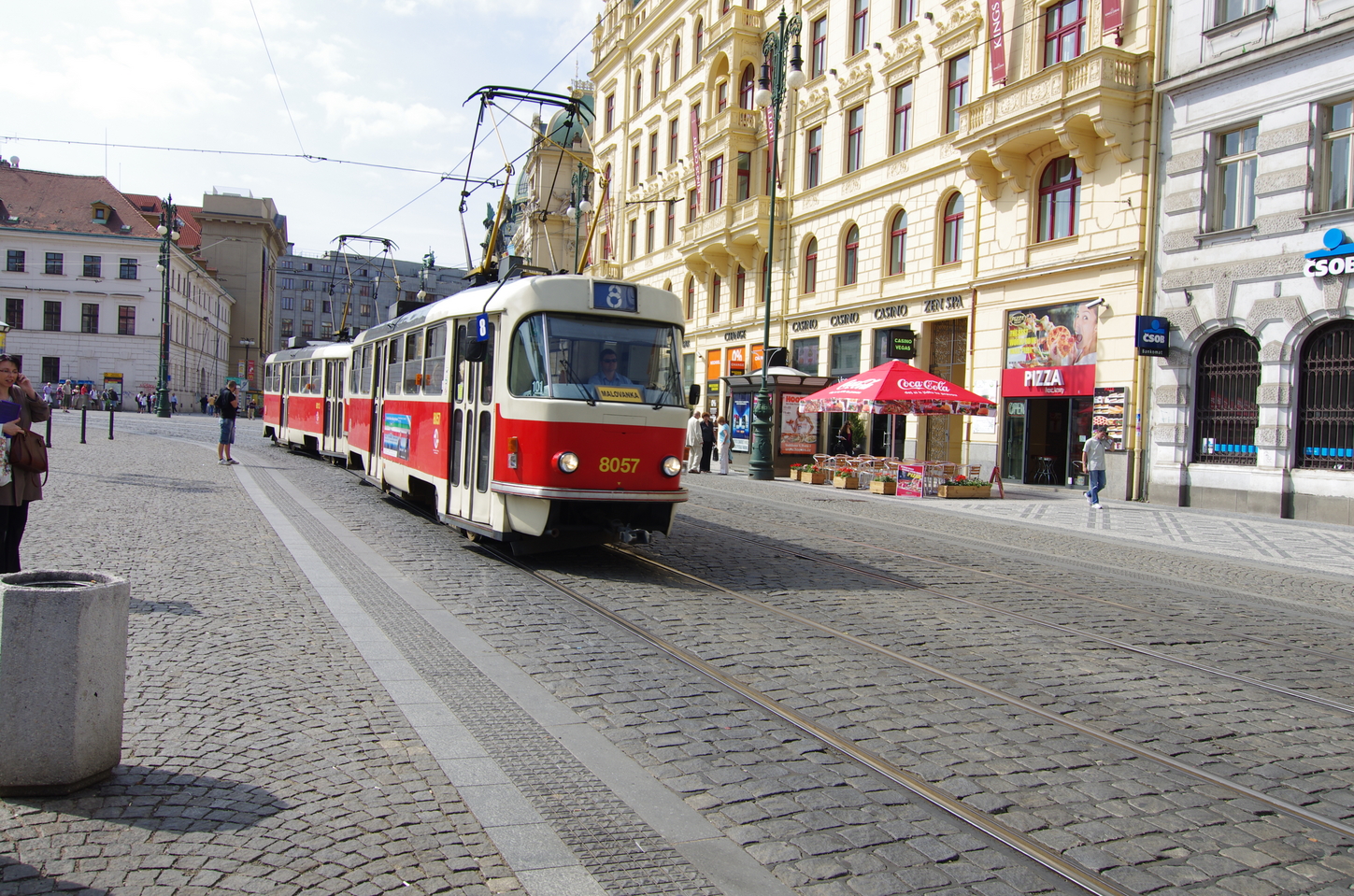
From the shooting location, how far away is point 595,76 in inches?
2099

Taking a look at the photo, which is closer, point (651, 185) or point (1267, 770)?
point (1267, 770)

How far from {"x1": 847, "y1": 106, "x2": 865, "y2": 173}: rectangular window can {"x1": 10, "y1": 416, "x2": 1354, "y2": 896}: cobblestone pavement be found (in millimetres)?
23372

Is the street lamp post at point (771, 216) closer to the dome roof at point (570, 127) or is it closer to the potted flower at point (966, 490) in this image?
the dome roof at point (570, 127)

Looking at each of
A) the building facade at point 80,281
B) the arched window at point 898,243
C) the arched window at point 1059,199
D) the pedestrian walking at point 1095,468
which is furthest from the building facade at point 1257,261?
the building facade at point 80,281

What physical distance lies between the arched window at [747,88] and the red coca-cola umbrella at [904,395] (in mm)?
18041

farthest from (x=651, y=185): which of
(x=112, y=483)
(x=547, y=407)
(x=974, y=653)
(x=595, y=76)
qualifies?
(x=974, y=653)

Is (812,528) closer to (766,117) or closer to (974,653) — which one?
→ (974,653)

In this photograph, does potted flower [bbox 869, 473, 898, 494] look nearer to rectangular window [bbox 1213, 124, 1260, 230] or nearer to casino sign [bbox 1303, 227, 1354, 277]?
rectangular window [bbox 1213, 124, 1260, 230]

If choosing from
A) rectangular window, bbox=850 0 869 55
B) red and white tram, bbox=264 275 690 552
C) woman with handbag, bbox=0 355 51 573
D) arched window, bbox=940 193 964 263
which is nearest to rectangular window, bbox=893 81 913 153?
rectangular window, bbox=850 0 869 55

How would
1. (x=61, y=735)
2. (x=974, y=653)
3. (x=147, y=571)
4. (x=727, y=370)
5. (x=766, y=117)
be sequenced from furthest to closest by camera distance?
(x=727, y=370), (x=766, y=117), (x=147, y=571), (x=974, y=653), (x=61, y=735)

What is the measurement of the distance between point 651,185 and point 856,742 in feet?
143

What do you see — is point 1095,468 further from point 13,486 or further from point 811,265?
point 13,486

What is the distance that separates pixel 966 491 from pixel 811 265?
13.9 meters

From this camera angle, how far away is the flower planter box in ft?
71.9
